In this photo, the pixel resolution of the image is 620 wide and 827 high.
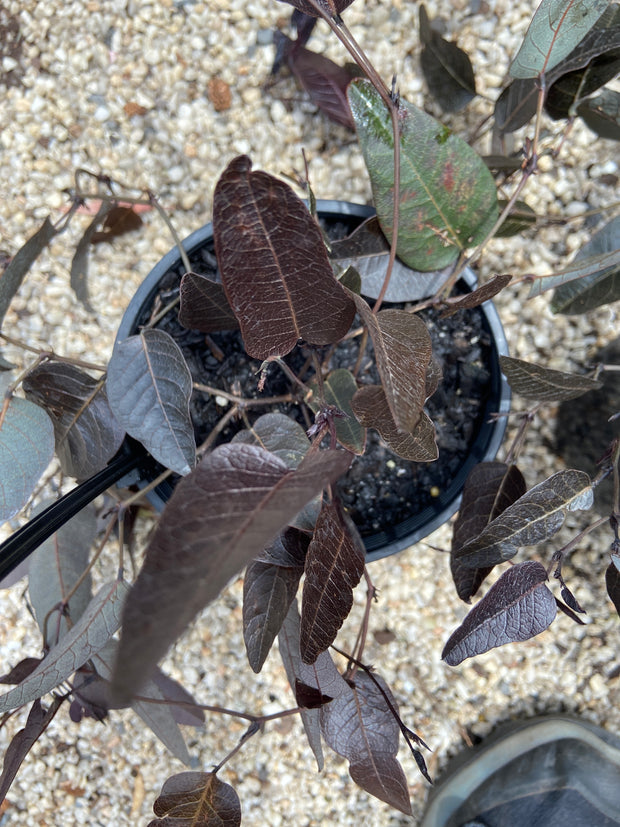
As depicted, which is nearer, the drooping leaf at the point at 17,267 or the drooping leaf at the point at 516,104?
the drooping leaf at the point at 17,267

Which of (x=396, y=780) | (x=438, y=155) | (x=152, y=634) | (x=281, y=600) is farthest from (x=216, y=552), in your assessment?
(x=438, y=155)

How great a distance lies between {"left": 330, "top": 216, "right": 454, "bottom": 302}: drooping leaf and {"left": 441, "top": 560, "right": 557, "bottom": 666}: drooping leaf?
0.42 meters

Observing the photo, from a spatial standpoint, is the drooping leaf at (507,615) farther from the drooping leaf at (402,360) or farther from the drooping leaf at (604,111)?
the drooping leaf at (604,111)

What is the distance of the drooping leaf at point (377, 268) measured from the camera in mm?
799

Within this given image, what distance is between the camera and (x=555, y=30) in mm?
649

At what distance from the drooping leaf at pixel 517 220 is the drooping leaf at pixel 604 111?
0.16 m

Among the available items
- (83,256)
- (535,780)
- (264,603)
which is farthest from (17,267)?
(535,780)

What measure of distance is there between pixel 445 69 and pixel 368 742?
0.99 m

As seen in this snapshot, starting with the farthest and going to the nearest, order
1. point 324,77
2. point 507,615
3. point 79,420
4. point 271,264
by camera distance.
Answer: point 324,77 → point 79,420 → point 507,615 → point 271,264

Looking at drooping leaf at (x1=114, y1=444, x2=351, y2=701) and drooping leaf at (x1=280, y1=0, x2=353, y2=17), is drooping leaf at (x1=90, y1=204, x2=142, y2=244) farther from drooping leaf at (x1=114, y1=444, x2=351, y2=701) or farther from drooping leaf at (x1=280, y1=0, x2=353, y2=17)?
drooping leaf at (x1=114, y1=444, x2=351, y2=701)

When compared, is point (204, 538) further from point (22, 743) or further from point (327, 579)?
point (22, 743)

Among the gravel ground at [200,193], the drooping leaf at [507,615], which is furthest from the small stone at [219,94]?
the drooping leaf at [507,615]

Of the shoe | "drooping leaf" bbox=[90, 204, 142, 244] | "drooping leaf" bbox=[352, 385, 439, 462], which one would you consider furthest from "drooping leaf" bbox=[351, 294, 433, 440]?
the shoe

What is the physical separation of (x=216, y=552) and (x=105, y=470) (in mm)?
497
